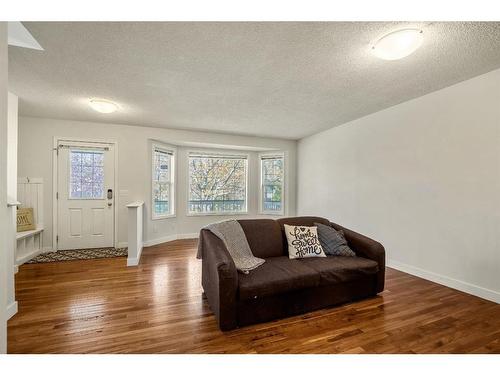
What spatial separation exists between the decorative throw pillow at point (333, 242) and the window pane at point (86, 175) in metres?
3.98

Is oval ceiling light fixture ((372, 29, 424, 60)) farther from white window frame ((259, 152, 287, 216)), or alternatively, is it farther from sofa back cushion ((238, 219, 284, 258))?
white window frame ((259, 152, 287, 216))

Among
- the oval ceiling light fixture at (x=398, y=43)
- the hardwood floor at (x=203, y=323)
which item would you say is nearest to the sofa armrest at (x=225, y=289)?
the hardwood floor at (x=203, y=323)

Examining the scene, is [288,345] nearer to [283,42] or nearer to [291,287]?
[291,287]

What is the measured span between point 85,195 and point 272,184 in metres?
3.96

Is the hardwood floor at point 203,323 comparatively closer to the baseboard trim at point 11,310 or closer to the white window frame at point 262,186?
the baseboard trim at point 11,310

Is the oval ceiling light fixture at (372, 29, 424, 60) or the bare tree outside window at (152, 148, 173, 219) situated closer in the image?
the oval ceiling light fixture at (372, 29, 424, 60)

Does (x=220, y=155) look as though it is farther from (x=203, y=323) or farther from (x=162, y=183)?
(x=203, y=323)

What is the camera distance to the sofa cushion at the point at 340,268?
2.15m

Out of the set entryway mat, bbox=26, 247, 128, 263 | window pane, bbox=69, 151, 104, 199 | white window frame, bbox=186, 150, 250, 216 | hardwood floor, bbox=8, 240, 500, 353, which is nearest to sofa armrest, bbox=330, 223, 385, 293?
hardwood floor, bbox=8, 240, 500, 353

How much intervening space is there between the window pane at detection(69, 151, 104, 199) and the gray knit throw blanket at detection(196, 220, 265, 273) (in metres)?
2.96

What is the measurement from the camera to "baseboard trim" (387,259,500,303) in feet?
7.50

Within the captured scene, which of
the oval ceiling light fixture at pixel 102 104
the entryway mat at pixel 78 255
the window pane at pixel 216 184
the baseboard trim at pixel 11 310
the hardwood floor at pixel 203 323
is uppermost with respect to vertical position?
the oval ceiling light fixture at pixel 102 104

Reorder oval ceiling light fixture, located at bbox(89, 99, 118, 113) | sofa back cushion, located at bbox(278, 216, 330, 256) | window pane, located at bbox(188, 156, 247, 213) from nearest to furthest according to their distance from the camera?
sofa back cushion, located at bbox(278, 216, 330, 256)
oval ceiling light fixture, located at bbox(89, 99, 118, 113)
window pane, located at bbox(188, 156, 247, 213)
